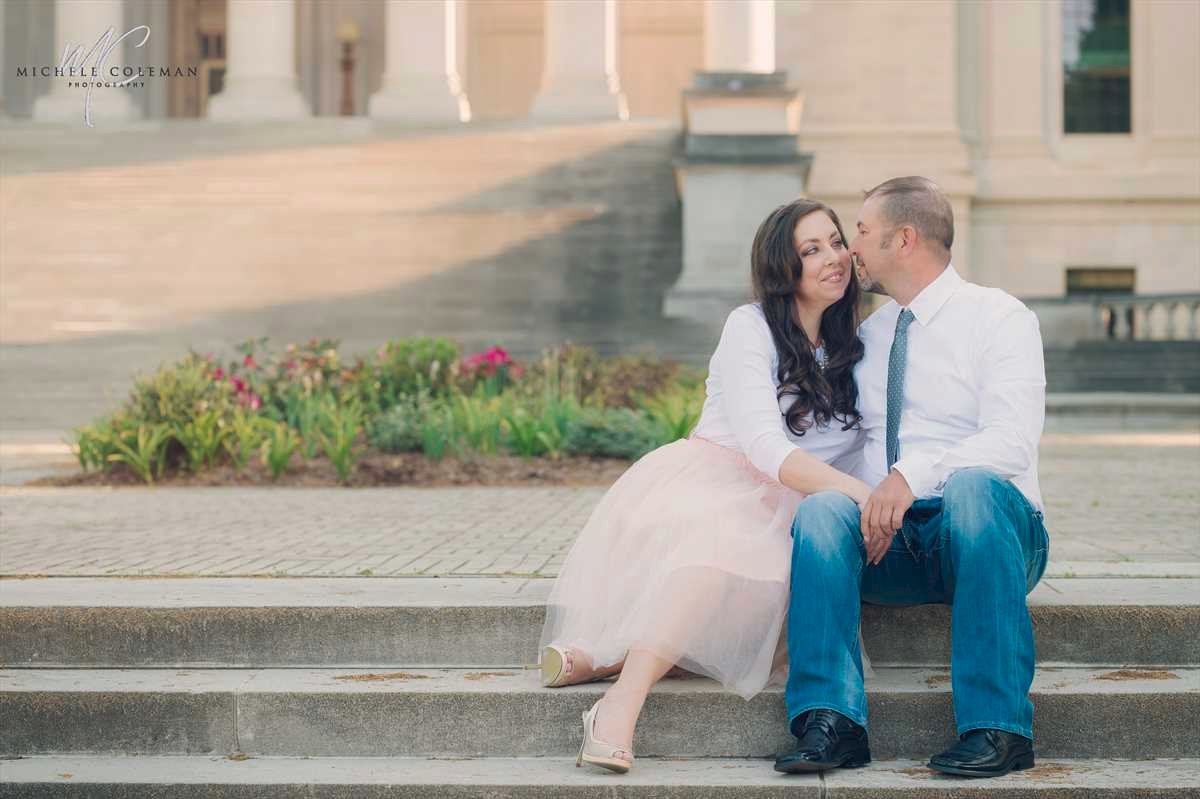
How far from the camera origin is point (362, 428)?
1144 centimetres

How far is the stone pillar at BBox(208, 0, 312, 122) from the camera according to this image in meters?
25.7

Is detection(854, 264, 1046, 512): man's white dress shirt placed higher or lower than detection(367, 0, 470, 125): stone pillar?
lower

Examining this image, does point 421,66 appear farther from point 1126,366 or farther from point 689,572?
point 689,572

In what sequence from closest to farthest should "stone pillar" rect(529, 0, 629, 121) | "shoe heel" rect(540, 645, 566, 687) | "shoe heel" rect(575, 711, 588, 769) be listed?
"shoe heel" rect(575, 711, 588, 769), "shoe heel" rect(540, 645, 566, 687), "stone pillar" rect(529, 0, 629, 121)

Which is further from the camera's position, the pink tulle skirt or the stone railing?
the stone railing

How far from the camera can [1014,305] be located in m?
4.56

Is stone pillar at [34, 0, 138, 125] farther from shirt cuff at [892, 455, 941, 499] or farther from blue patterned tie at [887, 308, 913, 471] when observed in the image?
shirt cuff at [892, 455, 941, 499]

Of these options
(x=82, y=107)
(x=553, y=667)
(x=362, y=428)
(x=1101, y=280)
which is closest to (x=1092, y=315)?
(x=1101, y=280)

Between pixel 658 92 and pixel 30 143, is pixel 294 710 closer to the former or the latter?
pixel 30 143

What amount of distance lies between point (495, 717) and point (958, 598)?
144 cm

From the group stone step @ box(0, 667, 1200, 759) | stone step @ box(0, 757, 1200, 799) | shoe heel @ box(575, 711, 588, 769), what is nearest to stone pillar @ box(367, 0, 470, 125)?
stone step @ box(0, 667, 1200, 759)

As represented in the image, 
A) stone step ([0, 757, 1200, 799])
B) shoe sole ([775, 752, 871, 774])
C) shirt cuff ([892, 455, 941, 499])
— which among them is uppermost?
shirt cuff ([892, 455, 941, 499])

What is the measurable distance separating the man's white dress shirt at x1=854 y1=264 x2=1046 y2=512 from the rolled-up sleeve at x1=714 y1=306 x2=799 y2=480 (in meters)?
0.35

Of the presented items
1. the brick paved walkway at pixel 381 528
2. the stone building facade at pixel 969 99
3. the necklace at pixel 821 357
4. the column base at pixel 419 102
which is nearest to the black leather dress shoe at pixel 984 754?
the necklace at pixel 821 357
